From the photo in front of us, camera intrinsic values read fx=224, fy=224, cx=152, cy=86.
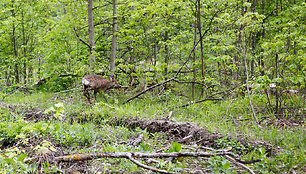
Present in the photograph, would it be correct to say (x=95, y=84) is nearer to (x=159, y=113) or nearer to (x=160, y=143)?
(x=159, y=113)

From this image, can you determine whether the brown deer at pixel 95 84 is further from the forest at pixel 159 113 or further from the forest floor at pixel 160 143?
the forest floor at pixel 160 143

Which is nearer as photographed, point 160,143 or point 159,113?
point 160,143

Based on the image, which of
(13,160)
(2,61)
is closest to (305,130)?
(13,160)

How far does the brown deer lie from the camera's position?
7145 mm

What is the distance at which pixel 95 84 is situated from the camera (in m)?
7.26

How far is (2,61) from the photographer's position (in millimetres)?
13164

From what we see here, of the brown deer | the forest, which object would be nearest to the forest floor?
the forest

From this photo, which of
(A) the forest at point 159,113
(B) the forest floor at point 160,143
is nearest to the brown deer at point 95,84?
(A) the forest at point 159,113

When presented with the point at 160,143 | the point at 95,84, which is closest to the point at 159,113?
the point at 160,143

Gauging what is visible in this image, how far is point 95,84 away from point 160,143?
4.02 metres

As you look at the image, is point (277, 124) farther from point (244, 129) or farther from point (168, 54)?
point (168, 54)

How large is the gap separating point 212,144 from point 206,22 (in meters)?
6.50

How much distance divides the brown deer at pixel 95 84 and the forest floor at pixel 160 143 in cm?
94

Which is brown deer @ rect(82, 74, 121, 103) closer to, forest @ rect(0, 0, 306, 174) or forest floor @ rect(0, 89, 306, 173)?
forest @ rect(0, 0, 306, 174)
